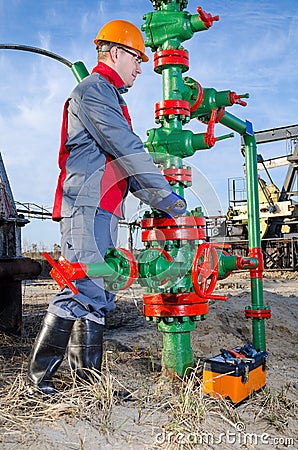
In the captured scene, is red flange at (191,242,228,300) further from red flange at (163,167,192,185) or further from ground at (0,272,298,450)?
red flange at (163,167,192,185)

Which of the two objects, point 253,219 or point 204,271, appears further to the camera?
point 253,219

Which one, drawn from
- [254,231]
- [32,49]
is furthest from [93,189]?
[32,49]

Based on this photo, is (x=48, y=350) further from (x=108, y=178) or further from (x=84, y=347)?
(x=108, y=178)

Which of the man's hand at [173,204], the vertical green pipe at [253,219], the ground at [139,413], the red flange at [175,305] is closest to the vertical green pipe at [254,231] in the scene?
the vertical green pipe at [253,219]

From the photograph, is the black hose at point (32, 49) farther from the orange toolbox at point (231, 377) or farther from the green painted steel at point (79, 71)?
the orange toolbox at point (231, 377)

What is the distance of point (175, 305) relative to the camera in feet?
8.80

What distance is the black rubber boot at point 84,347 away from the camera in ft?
7.80

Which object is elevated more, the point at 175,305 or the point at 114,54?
the point at 114,54

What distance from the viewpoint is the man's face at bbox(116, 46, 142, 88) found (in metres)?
2.48

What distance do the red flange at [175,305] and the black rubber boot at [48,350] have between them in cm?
60

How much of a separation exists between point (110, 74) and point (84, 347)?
1295 millimetres

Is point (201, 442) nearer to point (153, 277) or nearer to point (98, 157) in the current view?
point (153, 277)

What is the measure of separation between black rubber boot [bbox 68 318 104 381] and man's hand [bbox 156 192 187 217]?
24.9 inches

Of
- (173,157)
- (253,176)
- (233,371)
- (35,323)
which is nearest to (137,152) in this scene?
(173,157)
